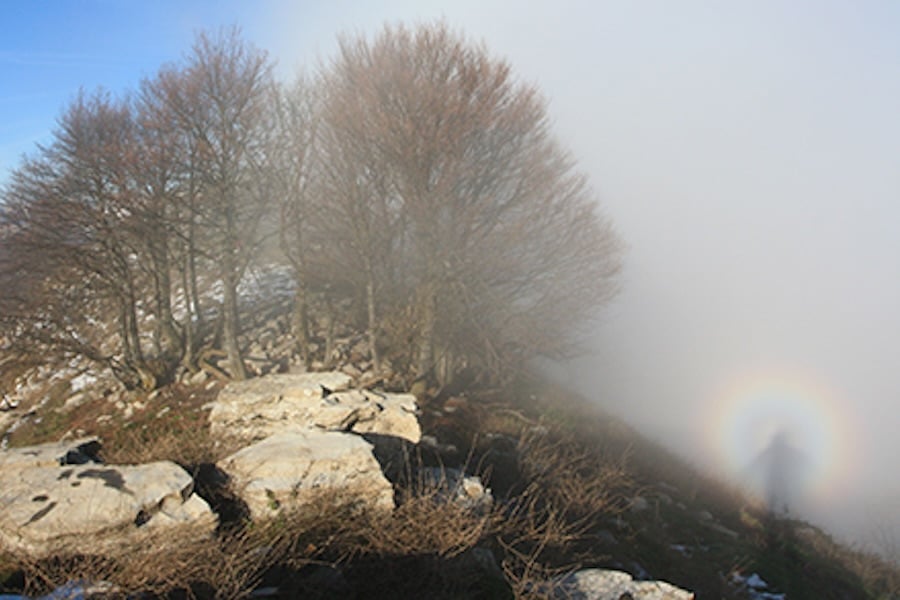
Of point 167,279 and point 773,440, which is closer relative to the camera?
point 167,279

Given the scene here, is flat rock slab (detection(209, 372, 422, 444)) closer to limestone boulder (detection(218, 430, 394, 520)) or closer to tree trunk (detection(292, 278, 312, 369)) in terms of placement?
limestone boulder (detection(218, 430, 394, 520))

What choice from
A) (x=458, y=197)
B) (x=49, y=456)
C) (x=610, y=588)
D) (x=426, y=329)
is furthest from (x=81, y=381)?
(x=610, y=588)

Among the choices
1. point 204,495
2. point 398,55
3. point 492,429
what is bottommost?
point 492,429

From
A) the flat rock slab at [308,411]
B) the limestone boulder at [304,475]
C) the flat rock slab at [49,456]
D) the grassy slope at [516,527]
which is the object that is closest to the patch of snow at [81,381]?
the grassy slope at [516,527]

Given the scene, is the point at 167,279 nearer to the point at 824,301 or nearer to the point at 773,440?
the point at 773,440

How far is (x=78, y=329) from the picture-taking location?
13797 mm

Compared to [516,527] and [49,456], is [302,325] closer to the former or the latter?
[49,456]

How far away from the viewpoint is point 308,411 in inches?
325

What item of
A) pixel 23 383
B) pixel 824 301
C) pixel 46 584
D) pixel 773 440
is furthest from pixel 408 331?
pixel 824 301

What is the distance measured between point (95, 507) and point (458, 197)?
938 cm

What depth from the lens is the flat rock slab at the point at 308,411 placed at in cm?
799

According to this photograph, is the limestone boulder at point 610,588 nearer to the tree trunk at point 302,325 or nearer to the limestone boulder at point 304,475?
the limestone boulder at point 304,475

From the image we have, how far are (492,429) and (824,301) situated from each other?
61189 millimetres

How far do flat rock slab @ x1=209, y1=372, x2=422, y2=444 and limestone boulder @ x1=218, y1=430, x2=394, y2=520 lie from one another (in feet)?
5.04
